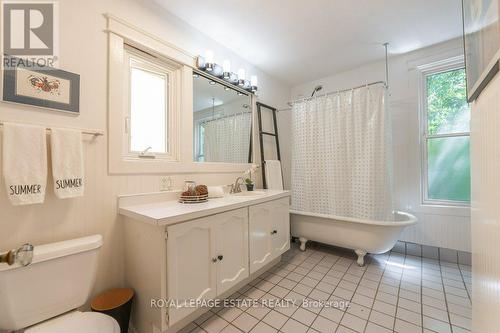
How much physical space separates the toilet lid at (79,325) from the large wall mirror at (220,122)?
4.32 ft

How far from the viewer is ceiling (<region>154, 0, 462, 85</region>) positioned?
1.75 meters

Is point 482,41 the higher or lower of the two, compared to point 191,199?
higher

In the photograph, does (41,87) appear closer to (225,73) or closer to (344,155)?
(225,73)

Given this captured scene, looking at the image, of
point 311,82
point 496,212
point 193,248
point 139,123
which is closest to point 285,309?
point 193,248

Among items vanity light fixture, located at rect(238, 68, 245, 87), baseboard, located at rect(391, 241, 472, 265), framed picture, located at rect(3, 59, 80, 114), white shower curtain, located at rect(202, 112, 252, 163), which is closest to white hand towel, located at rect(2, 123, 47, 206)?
framed picture, located at rect(3, 59, 80, 114)

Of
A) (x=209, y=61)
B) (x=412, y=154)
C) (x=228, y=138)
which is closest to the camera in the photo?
(x=209, y=61)

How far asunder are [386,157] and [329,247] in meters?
1.40

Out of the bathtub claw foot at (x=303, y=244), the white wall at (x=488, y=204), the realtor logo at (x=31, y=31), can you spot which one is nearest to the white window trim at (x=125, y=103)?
the realtor logo at (x=31, y=31)

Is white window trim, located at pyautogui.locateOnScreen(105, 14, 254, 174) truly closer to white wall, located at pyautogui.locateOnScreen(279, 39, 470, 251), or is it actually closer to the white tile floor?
the white tile floor

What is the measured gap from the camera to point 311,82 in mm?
3320

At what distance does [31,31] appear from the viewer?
3.89 feet

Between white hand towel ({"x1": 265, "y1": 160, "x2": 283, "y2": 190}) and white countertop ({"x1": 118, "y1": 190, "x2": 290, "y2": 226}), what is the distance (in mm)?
875

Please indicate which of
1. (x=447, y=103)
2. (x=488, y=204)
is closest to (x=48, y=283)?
(x=488, y=204)

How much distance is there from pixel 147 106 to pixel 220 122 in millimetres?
795
